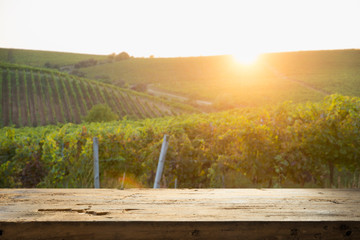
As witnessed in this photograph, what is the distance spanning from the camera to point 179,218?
0.95 m

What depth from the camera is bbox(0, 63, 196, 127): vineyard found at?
30109 mm

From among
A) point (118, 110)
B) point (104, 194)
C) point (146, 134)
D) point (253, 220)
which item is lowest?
point (118, 110)

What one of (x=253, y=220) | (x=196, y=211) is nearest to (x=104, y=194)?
(x=196, y=211)

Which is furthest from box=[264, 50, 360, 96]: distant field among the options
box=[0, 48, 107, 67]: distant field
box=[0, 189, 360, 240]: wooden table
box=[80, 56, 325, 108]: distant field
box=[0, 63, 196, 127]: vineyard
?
box=[0, 48, 107, 67]: distant field

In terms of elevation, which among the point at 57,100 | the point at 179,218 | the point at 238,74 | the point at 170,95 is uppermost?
the point at 238,74

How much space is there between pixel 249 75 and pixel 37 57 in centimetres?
6001

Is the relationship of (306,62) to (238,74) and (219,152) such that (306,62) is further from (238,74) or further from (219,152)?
(219,152)

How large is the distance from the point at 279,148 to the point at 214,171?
46.1 inches

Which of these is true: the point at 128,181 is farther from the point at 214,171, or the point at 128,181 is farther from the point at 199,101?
the point at 199,101

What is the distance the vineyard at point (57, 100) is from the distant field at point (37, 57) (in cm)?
3652

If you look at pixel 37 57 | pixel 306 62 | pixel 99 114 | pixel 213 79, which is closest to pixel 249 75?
pixel 306 62

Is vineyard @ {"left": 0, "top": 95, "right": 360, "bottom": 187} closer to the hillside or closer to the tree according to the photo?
the hillside

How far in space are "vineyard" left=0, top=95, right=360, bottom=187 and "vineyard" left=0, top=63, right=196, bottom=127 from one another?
2138 centimetres

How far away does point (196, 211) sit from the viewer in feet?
3.46
